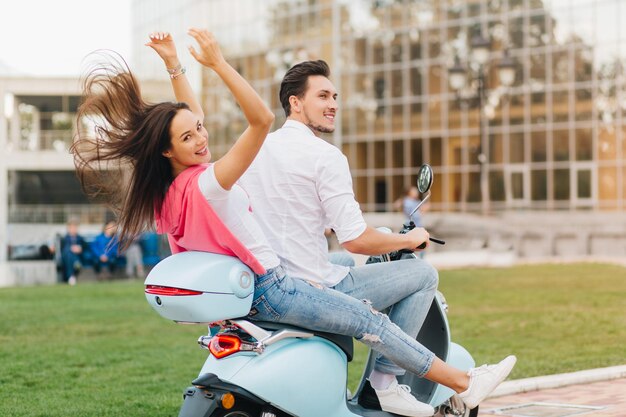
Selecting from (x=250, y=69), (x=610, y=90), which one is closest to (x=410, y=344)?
(x=610, y=90)

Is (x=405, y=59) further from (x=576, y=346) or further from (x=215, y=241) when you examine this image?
(x=215, y=241)

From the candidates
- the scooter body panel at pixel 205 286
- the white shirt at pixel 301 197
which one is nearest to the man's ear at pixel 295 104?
the white shirt at pixel 301 197

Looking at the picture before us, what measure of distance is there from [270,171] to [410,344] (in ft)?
3.20

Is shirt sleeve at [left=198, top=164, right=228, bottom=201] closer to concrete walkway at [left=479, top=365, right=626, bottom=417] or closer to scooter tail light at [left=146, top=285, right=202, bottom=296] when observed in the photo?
scooter tail light at [left=146, top=285, right=202, bottom=296]

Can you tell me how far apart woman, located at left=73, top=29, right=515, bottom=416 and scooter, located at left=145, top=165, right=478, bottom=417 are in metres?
0.08

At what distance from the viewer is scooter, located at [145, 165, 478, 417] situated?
4.18 meters

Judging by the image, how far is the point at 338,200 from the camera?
452cm

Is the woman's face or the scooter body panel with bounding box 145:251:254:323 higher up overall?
the woman's face

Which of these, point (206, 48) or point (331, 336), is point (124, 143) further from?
point (331, 336)

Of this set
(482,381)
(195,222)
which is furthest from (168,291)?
(482,381)

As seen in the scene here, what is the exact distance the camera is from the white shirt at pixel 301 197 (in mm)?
4535

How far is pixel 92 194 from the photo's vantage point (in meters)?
4.63

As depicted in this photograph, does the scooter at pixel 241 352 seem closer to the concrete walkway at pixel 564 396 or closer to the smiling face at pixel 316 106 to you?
the smiling face at pixel 316 106

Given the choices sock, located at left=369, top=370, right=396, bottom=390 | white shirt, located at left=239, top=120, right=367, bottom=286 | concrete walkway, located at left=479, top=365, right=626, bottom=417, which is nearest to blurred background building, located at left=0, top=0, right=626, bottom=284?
concrete walkway, located at left=479, top=365, right=626, bottom=417
